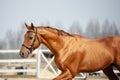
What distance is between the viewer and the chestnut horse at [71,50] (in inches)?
271

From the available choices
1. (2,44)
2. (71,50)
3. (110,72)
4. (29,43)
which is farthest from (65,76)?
(2,44)

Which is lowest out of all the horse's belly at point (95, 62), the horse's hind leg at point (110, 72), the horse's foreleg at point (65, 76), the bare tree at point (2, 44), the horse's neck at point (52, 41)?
the bare tree at point (2, 44)

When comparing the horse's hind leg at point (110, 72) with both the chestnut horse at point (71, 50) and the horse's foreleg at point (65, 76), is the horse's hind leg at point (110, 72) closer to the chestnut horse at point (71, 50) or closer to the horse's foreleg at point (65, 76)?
the chestnut horse at point (71, 50)

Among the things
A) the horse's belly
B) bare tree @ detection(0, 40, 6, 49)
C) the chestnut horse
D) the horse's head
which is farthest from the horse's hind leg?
bare tree @ detection(0, 40, 6, 49)

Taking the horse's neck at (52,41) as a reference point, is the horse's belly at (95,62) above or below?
below

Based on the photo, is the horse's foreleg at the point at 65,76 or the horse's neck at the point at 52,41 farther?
the horse's neck at the point at 52,41

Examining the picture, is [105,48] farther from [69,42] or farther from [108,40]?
[69,42]

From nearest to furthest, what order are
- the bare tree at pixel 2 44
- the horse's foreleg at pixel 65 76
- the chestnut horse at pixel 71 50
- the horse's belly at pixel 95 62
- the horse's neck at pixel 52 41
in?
the horse's foreleg at pixel 65 76 → the chestnut horse at pixel 71 50 → the horse's neck at pixel 52 41 → the horse's belly at pixel 95 62 → the bare tree at pixel 2 44

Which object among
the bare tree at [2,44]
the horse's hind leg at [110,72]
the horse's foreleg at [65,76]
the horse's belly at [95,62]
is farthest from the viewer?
the bare tree at [2,44]

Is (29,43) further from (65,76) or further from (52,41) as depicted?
(65,76)

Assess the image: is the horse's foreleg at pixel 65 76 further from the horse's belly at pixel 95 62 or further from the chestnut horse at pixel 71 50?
the horse's belly at pixel 95 62

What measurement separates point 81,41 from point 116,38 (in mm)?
1102

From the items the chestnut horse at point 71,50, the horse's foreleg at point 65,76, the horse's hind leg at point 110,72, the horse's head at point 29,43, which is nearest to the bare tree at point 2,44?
the horse's hind leg at point 110,72

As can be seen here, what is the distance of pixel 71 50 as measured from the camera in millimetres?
7059
